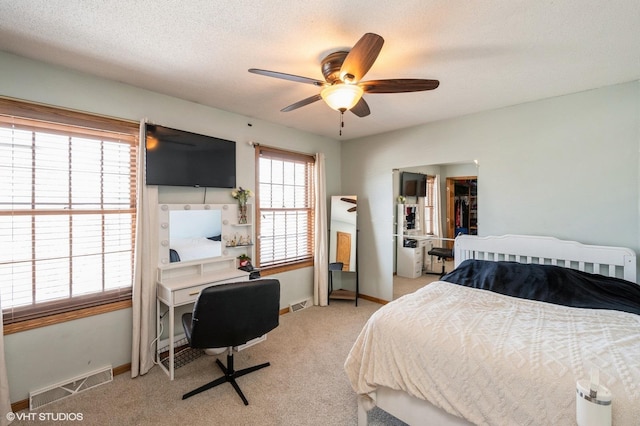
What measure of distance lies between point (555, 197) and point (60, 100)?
449cm

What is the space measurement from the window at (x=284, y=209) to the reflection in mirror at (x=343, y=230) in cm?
37

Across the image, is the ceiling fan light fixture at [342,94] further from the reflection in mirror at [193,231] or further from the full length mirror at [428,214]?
the full length mirror at [428,214]

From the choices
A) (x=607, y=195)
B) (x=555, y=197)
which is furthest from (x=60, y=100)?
(x=607, y=195)

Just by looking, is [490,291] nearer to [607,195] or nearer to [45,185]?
[607,195]

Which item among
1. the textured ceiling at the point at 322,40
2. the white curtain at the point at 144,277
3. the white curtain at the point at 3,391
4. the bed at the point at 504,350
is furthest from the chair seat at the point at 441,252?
the white curtain at the point at 3,391

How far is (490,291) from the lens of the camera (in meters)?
2.41

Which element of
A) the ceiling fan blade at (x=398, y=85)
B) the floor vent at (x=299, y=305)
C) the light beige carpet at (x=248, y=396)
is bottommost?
the light beige carpet at (x=248, y=396)

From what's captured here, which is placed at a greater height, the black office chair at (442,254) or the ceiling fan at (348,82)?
the ceiling fan at (348,82)

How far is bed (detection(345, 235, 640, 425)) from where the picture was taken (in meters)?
1.23

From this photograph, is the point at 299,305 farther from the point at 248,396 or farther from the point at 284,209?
the point at 248,396

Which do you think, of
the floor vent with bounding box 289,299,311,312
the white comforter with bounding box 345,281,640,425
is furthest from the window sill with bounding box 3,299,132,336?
the white comforter with bounding box 345,281,640,425

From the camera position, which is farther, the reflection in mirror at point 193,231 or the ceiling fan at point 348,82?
the reflection in mirror at point 193,231

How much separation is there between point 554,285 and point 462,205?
1293mm

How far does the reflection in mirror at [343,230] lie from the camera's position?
4.20m
